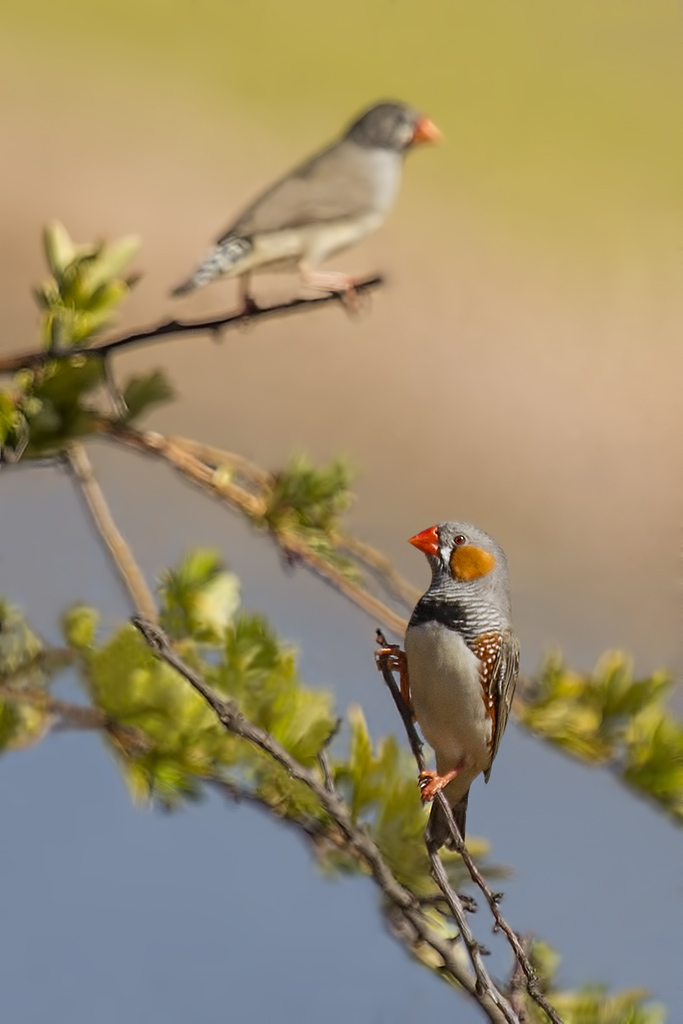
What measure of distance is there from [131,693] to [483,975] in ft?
0.63

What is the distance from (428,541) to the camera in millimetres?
439

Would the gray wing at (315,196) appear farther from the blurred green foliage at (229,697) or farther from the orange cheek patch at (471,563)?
the orange cheek patch at (471,563)

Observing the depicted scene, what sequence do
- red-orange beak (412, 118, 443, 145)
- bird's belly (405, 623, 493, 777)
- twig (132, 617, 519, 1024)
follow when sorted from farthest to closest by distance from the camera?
red-orange beak (412, 118, 443, 145), bird's belly (405, 623, 493, 777), twig (132, 617, 519, 1024)

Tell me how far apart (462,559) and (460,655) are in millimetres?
35

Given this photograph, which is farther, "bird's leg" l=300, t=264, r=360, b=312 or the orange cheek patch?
"bird's leg" l=300, t=264, r=360, b=312

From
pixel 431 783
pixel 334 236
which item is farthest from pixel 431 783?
pixel 334 236

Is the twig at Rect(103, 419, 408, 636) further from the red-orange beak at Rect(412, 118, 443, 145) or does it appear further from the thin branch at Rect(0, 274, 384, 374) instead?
the red-orange beak at Rect(412, 118, 443, 145)

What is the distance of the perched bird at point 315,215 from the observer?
2.19 feet

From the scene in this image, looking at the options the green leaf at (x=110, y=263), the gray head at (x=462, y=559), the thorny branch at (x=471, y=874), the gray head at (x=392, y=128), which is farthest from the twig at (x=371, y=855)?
the gray head at (x=392, y=128)

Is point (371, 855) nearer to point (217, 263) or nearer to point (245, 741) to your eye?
point (245, 741)

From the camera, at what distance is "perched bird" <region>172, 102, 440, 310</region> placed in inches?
26.3

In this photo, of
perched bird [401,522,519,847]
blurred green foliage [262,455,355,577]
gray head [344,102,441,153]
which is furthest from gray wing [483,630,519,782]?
gray head [344,102,441,153]

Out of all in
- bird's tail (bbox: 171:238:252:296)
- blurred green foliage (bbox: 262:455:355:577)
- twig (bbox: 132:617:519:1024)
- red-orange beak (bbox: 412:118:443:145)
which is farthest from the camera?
red-orange beak (bbox: 412:118:443:145)

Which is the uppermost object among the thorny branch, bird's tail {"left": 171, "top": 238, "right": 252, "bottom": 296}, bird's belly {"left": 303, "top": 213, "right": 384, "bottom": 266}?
bird's belly {"left": 303, "top": 213, "right": 384, "bottom": 266}
